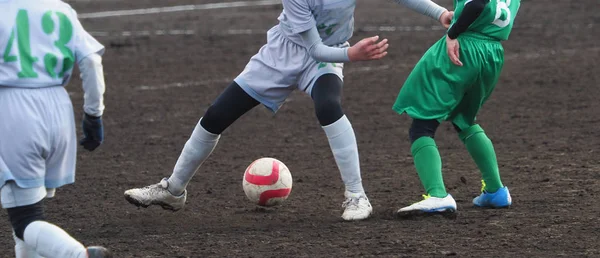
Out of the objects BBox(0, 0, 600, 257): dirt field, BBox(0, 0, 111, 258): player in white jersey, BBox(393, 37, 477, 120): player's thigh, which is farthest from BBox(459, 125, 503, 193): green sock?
BBox(0, 0, 111, 258): player in white jersey

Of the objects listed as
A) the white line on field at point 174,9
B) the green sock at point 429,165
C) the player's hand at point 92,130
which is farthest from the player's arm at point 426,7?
the white line on field at point 174,9

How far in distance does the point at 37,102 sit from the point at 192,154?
2020mm

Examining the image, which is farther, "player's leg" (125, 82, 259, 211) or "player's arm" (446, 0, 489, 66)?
"player's leg" (125, 82, 259, 211)

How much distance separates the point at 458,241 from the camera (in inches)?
237

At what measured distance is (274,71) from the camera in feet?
22.4

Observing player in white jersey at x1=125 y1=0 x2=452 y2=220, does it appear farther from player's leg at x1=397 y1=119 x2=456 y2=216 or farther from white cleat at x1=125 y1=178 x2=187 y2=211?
player's leg at x1=397 y1=119 x2=456 y2=216

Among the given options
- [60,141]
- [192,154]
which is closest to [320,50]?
[192,154]

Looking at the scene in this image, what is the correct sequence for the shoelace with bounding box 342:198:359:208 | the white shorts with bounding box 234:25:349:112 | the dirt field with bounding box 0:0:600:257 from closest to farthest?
the dirt field with bounding box 0:0:600:257 → the shoelace with bounding box 342:198:359:208 → the white shorts with bounding box 234:25:349:112

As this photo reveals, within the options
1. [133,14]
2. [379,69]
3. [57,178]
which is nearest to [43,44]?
[57,178]

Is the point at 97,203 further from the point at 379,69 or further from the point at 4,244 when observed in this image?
the point at 379,69

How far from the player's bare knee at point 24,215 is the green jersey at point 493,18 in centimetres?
287

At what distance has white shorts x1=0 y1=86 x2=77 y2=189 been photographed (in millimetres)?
5035

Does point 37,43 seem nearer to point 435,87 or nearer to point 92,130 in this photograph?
point 92,130

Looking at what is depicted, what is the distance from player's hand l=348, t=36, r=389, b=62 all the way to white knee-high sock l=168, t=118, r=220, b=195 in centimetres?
121
